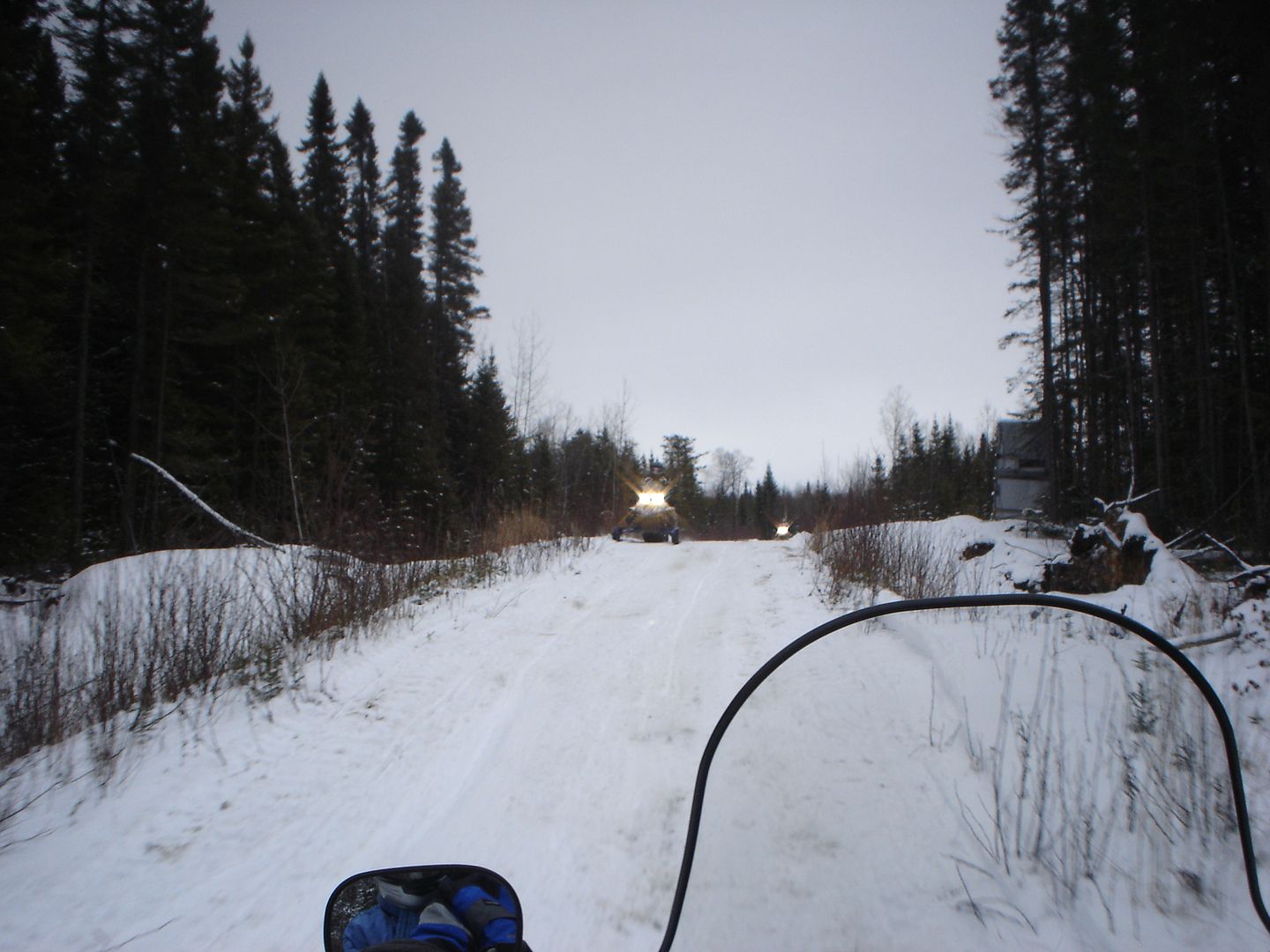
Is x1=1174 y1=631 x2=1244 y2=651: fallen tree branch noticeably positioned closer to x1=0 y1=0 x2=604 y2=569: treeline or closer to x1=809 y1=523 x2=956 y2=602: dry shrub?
x1=809 y1=523 x2=956 y2=602: dry shrub

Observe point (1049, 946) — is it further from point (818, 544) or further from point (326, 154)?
point (326, 154)

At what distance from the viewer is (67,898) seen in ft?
7.36

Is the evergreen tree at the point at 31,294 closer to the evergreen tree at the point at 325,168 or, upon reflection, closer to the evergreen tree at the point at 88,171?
the evergreen tree at the point at 88,171

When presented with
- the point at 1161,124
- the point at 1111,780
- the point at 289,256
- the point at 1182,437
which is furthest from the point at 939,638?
the point at 289,256

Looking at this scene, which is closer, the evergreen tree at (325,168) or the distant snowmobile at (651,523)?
the distant snowmobile at (651,523)

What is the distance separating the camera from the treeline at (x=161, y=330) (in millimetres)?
11133

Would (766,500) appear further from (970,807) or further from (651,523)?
(970,807)

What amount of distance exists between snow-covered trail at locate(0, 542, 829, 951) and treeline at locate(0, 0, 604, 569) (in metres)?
2.74

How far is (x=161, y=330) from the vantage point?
50.4 ft

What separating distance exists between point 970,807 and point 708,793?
0.51 meters

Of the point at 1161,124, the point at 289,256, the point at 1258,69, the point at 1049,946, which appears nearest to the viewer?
the point at 1049,946

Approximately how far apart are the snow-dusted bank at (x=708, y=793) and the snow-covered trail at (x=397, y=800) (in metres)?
0.02

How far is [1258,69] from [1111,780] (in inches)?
697

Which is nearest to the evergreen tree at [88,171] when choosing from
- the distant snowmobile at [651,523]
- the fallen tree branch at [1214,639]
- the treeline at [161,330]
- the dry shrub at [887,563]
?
the treeline at [161,330]
